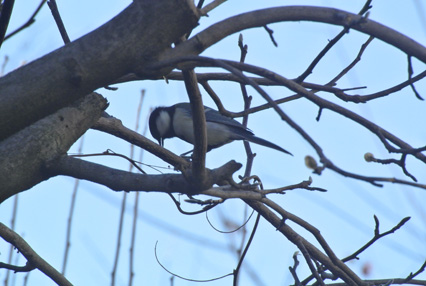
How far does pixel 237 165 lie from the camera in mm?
1746

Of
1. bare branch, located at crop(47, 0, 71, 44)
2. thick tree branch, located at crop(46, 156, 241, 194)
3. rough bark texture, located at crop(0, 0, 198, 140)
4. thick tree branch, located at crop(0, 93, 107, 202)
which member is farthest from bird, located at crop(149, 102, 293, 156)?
rough bark texture, located at crop(0, 0, 198, 140)

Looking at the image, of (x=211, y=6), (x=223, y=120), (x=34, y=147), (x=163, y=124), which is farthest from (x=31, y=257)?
(x=163, y=124)

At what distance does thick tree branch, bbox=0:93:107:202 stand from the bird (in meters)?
1.71

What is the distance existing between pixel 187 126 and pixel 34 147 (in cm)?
275

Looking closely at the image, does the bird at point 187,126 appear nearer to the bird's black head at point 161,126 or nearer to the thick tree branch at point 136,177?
the bird's black head at point 161,126

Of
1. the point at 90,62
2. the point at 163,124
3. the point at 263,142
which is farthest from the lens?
the point at 163,124

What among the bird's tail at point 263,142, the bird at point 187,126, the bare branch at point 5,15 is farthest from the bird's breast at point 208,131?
the bare branch at point 5,15

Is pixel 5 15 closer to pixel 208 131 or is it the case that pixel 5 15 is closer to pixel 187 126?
pixel 208 131

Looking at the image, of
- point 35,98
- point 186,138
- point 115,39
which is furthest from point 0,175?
point 186,138

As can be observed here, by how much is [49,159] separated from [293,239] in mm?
1217

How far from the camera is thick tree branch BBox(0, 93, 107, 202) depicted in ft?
6.24

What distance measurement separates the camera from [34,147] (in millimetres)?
1993

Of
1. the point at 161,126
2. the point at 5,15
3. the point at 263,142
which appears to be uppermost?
the point at 161,126

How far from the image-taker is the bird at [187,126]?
167 inches
